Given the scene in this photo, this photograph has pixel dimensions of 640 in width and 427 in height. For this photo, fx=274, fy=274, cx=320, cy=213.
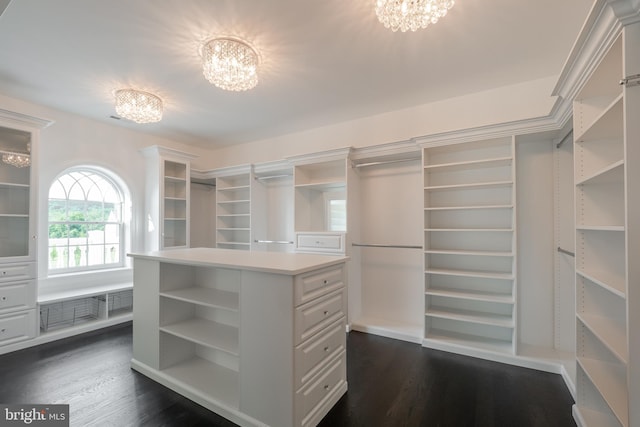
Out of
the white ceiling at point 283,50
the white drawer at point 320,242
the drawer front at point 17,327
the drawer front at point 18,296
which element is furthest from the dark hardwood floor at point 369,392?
the white ceiling at point 283,50

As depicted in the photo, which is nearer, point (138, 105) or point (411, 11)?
point (411, 11)

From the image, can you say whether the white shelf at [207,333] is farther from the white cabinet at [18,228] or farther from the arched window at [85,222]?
the arched window at [85,222]

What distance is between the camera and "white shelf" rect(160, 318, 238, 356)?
1.88 metres

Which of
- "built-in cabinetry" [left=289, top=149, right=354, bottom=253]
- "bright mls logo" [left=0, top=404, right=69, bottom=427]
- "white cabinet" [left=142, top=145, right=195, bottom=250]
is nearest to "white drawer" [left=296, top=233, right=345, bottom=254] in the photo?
"built-in cabinetry" [left=289, top=149, right=354, bottom=253]

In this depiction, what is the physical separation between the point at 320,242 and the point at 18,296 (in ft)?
10.5

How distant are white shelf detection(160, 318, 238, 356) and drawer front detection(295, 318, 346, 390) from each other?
47 cm

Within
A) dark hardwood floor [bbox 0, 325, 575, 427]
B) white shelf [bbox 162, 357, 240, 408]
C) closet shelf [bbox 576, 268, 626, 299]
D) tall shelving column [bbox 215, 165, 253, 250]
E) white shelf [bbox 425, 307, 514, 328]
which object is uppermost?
tall shelving column [bbox 215, 165, 253, 250]

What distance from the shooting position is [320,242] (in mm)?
3393

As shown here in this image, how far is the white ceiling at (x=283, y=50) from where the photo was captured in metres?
1.79

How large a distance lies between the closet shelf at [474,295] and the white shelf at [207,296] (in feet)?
6.62

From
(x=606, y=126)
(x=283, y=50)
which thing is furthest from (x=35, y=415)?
(x=606, y=126)

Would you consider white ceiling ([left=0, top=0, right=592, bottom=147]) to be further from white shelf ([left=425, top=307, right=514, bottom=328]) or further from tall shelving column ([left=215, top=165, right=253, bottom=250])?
white shelf ([left=425, top=307, right=514, bottom=328])

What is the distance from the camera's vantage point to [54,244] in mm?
3508

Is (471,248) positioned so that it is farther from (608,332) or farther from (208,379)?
(208,379)
